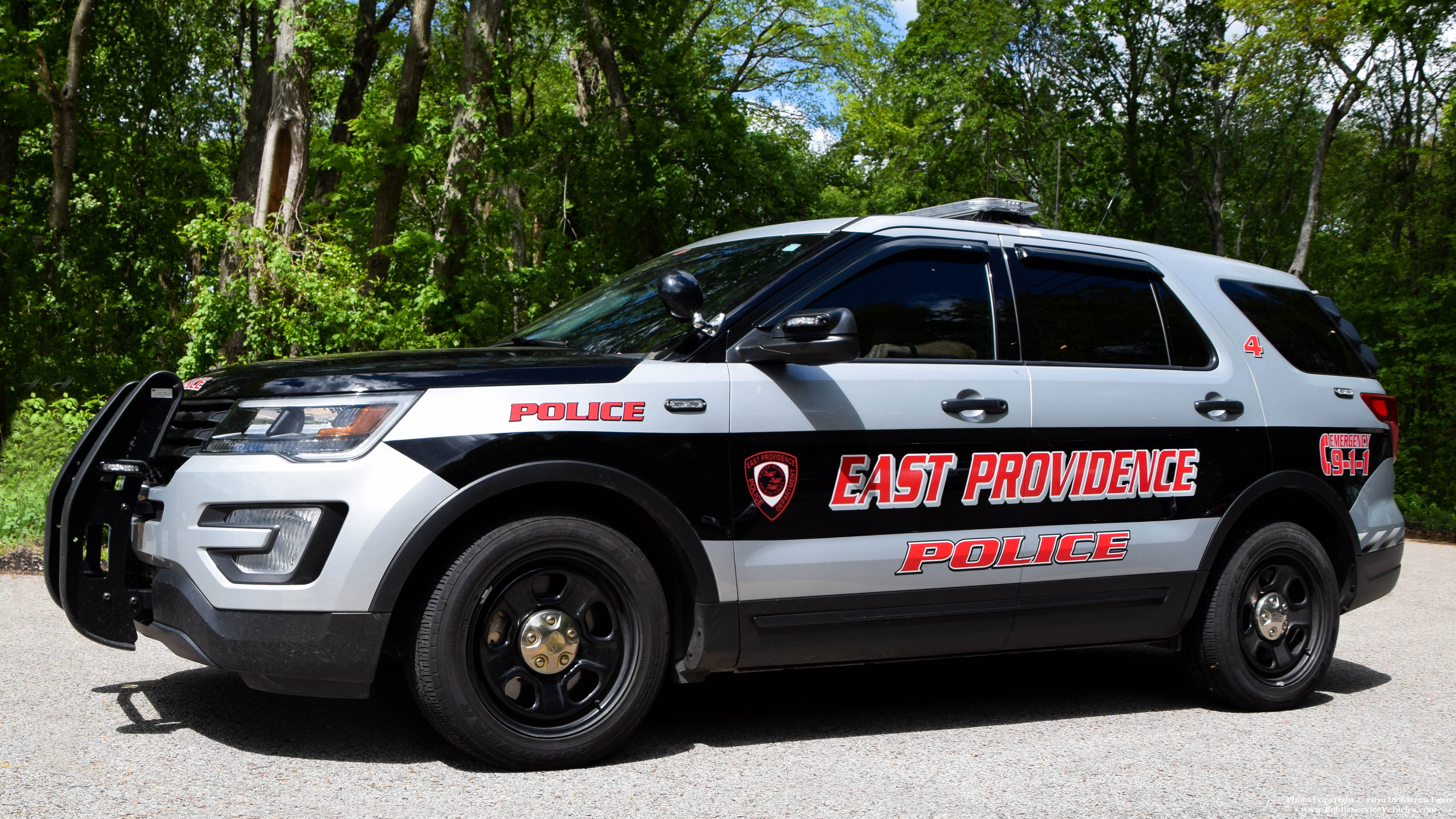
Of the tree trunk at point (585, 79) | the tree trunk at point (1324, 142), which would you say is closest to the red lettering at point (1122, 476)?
the tree trunk at point (585, 79)

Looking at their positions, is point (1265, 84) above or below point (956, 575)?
above

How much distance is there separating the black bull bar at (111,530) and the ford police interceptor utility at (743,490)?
0.01m

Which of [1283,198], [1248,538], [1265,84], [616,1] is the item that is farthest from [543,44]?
[1283,198]

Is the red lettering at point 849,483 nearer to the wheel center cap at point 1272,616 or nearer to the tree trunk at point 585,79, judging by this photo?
the wheel center cap at point 1272,616

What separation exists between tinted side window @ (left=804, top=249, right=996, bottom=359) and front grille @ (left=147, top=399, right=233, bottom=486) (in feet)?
6.77

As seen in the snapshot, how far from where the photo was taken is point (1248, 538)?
Answer: 526cm

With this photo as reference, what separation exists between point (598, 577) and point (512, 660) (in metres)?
0.38

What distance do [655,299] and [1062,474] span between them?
5.72ft

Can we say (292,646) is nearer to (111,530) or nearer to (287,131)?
(111,530)

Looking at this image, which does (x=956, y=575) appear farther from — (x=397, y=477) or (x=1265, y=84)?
(x=1265, y=84)

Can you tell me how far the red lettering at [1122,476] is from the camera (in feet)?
15.8

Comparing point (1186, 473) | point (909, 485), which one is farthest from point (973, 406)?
point (1186, 473)

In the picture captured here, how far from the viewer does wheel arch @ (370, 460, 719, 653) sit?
12.1 ft

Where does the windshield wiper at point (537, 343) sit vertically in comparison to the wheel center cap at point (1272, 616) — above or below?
above
